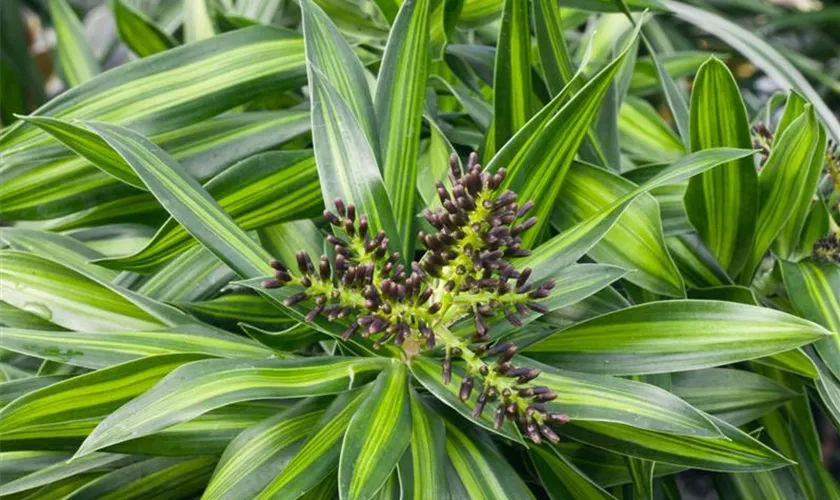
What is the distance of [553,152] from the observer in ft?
1.79

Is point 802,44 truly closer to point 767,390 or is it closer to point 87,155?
point 767,390

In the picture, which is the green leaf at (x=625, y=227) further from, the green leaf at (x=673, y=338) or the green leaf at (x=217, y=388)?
the green leaf at (x=217, y=388)

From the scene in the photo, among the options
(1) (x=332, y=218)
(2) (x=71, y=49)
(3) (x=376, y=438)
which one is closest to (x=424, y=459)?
(3) (x=376, y=438)

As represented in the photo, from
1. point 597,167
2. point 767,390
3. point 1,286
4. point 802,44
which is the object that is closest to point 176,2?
point 1,286

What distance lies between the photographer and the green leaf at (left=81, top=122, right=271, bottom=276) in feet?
1.65

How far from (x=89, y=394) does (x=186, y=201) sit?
0.12 metres

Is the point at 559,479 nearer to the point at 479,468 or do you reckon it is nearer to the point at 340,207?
the point at 479,468

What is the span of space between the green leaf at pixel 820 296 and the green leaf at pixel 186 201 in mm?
352

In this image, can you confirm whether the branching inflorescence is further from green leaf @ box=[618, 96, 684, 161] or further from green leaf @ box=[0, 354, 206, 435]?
green leaf @ box=[618, 96, 684, 161]

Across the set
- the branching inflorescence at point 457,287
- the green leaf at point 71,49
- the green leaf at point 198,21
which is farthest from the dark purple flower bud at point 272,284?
the green leaf at point 71,49

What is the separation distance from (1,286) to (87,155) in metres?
0.12

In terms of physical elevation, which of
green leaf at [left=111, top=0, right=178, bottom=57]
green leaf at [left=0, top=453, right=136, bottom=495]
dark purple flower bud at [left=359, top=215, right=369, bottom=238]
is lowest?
green leaf at [left=0, top=453, right=136, bottom=495]

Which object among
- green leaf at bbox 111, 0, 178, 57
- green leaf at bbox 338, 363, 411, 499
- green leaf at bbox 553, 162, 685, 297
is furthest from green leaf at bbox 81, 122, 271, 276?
green leaf at bbox 111, 0, 178, 57

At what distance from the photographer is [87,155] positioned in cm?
55
